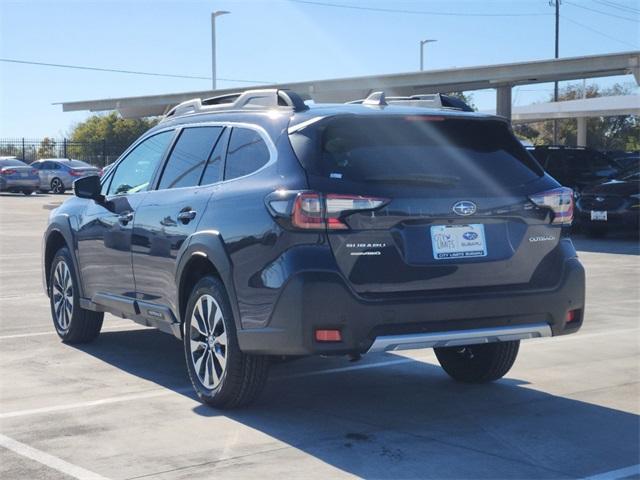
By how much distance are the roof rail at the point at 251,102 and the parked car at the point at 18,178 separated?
35.5 meters

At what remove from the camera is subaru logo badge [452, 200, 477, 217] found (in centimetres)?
603

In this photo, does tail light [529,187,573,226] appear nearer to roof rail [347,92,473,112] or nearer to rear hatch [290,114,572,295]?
rear hatch [290,114,572,295]

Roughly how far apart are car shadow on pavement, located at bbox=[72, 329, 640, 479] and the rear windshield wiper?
139cm

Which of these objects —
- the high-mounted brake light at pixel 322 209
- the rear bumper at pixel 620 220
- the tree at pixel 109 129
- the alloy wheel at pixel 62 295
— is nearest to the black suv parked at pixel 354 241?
the high-mounted brake light at pixel 322 209

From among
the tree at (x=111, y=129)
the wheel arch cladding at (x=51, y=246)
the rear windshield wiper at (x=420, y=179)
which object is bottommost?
the wheel arch cladding at (x=51, y=246)

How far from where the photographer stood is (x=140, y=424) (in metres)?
6.21

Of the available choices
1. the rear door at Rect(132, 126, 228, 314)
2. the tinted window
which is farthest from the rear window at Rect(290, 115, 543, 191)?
the tinted window

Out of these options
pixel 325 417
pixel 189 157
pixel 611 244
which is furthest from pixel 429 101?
pixel 611 244

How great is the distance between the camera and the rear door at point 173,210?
271 inches

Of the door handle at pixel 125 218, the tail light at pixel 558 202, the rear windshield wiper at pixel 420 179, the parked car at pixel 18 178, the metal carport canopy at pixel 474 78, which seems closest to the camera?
the rear windshield wiper at pixel 420 179

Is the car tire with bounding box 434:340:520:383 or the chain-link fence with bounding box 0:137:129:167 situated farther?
the chain-link fence with bounding box 0:137:129:167

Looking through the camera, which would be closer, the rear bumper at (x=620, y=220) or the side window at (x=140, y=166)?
the side window at (x=140, y=166)

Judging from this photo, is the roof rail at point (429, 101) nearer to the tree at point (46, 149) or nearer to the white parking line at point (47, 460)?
the white parking line at point (47, 460)

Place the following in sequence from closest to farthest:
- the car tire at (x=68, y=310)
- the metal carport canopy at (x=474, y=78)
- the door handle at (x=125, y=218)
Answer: the door handle at (x=125, y=218) → the car tire at (x=68, y=310) → the metal carport canopy at (x=474, y=78)
